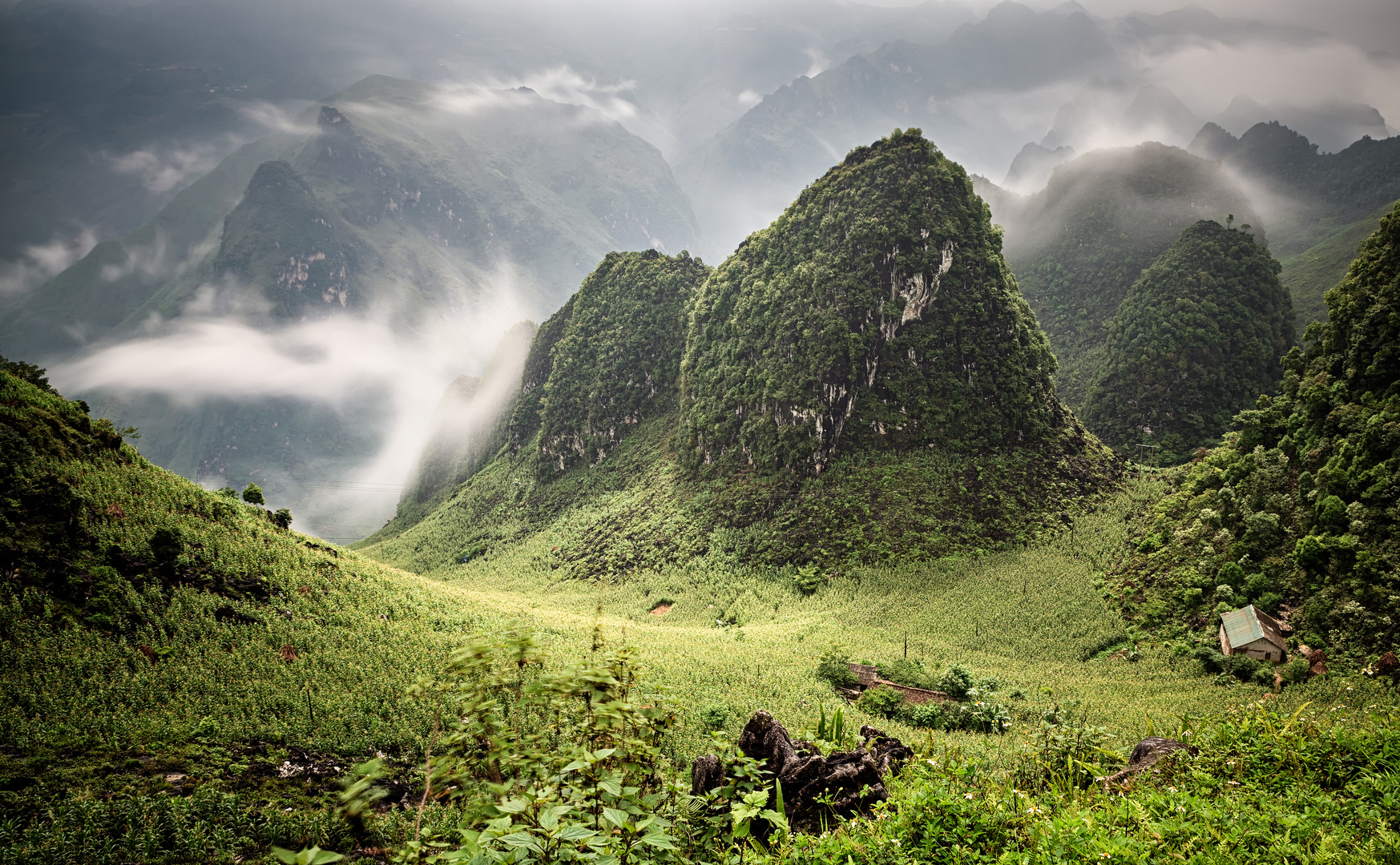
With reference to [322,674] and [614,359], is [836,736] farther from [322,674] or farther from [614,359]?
[614,359]

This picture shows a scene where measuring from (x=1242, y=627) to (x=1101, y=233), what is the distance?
362 feet

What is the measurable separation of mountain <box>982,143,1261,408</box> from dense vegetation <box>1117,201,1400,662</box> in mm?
56438

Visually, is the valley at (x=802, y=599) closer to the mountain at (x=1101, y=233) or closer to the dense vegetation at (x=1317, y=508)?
the dense vegetation at (x=1317, y=508)

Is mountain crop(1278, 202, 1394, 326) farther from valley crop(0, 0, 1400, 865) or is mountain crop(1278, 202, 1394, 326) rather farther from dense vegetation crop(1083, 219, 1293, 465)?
dense vegetation crop(1083, 219, 1293, 465)

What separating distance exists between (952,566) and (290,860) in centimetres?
3997

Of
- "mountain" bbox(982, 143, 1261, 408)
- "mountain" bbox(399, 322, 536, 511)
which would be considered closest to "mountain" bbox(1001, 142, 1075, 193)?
"mountain" bbox(982, 143, 1261, 408)

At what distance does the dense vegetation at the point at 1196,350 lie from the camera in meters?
64.6

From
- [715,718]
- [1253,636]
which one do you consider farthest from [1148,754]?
[1253,636]

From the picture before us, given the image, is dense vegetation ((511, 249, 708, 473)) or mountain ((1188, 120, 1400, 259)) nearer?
dense vegetation ((511, 249, 708, 473))

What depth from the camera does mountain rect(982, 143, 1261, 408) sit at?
92562 mm

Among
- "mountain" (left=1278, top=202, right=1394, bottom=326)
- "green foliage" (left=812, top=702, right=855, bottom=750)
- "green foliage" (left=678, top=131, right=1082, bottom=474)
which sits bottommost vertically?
"green foliage" (left=812, top=702, right=855, bottom=750)

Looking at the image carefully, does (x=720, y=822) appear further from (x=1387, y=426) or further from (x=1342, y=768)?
(x=1387, y=426)

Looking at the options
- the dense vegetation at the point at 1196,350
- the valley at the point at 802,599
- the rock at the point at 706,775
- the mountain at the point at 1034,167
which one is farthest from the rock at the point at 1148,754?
the mountain at the point at 1034,167

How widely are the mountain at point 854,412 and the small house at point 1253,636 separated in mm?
16143
